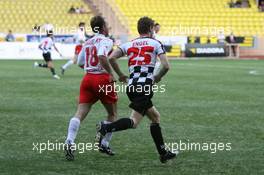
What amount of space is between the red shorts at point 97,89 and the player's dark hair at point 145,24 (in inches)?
34.4

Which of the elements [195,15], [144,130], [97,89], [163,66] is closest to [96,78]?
[97,89]

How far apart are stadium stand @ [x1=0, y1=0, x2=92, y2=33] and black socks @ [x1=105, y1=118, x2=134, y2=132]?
36496mm

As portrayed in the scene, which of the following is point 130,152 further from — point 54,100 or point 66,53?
point 66,53

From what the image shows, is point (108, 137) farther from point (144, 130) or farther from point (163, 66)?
point (144, 130)

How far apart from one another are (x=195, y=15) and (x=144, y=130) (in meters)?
38.8

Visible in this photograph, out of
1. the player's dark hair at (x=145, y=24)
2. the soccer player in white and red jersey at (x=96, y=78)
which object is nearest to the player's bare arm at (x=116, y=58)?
the soccer player in white and red jersey at (x=96, y=78)

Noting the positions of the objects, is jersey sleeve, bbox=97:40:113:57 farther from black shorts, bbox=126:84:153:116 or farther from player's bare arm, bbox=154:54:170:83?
player's bare arm, bbox=154:54:170:83

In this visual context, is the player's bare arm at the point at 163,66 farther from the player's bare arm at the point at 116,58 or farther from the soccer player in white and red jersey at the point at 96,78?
the soccer player in white and red jersey at the point at 96,78

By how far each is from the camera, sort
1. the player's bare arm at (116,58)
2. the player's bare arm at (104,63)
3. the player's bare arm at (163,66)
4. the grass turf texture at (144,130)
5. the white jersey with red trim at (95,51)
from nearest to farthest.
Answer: the grass turf texture at (144,130) → the player's bare arm at (163,66) → the player's bare arm at (116,58) → the player's bare arm at (104,63) → the white jersey with red trim at (95,51)

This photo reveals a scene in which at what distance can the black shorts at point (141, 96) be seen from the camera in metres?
8.30

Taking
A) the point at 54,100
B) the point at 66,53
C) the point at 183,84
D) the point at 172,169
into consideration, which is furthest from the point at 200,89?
the point at 66,53

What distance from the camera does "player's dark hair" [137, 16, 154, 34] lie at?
8.31 meters

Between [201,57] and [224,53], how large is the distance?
180cm

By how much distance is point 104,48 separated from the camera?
870 centimetres
